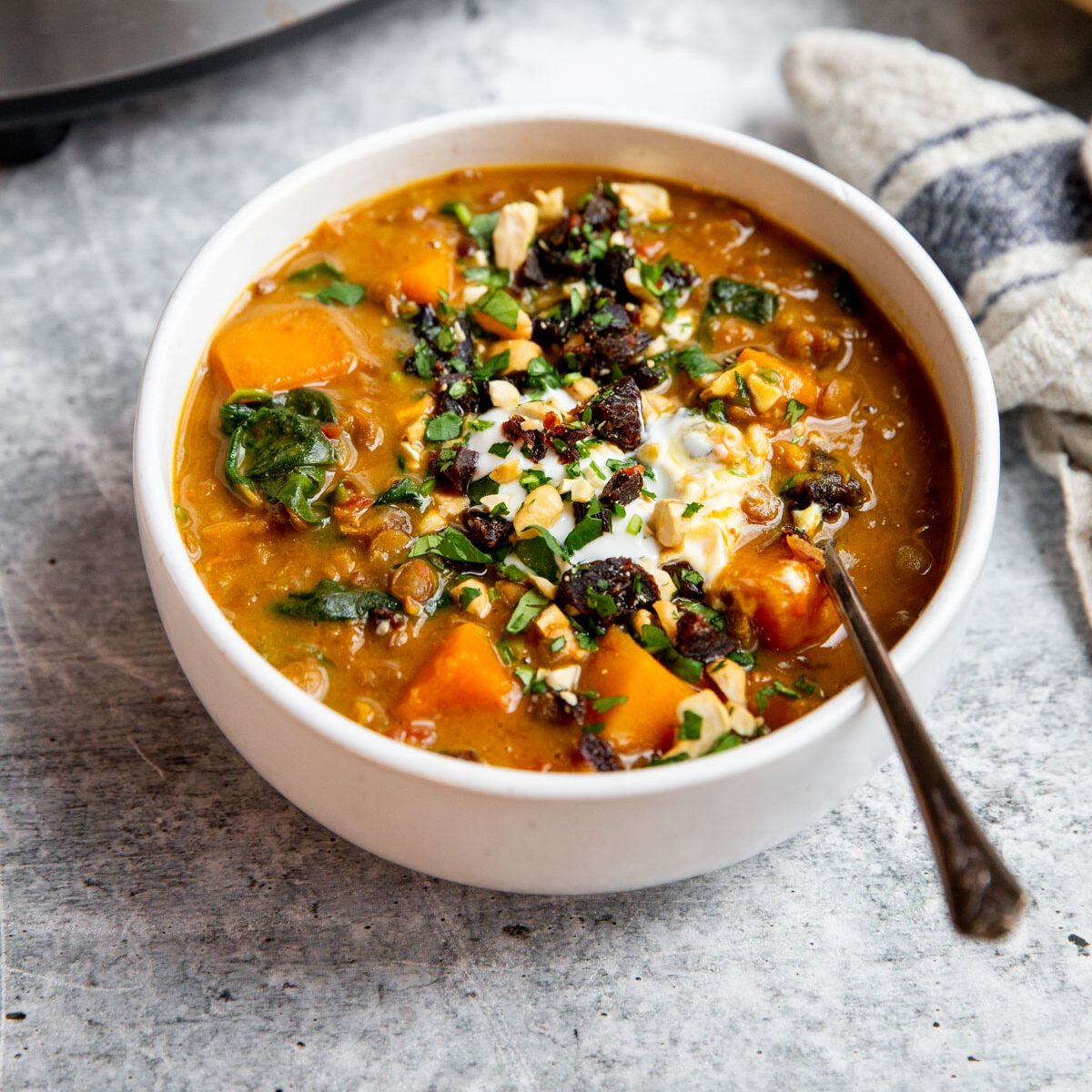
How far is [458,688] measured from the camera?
2486 millimetres

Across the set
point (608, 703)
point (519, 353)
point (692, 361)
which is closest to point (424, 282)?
point (519, 353)

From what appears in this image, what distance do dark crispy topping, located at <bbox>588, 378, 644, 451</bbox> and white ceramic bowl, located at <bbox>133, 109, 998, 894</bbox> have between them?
0.72 m

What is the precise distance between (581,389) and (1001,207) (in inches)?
58.3

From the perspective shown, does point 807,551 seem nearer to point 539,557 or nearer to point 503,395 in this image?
point 539,557

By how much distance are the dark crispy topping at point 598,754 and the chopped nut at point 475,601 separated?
38 cm

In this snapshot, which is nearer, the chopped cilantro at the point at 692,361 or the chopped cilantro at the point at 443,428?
the chopped cilantro at the point at 443,428

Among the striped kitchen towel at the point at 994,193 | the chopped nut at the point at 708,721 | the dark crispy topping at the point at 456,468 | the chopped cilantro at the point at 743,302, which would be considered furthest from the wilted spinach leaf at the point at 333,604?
the striped kitchen towel at the point at 994,193

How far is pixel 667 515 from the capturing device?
2.71 meters

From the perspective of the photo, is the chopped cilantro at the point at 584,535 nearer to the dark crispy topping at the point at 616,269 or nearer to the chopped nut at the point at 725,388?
the chopped nut at the point at 725,388

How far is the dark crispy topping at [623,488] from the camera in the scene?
276 centimetres

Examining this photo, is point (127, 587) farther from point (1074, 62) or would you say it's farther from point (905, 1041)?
point (1074, 62)

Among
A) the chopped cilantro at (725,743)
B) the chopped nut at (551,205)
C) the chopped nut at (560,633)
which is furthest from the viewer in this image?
the chopped nut at (551,205)

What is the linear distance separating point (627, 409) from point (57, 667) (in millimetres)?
1534

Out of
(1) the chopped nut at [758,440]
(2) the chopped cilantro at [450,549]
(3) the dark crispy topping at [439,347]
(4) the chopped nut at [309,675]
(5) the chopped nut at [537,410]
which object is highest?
(1) the chopped nut at [758,440]
